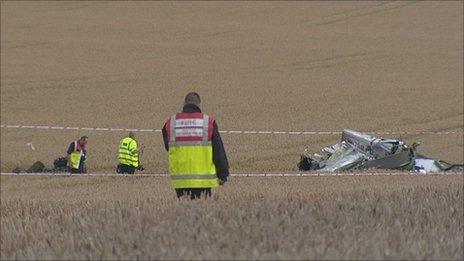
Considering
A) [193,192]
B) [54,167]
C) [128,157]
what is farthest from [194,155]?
[54,167]

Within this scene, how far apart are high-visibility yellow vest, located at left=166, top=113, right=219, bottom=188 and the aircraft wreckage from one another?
35.1 ft

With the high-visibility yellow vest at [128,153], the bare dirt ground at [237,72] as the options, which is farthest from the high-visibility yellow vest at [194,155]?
the bare dirt ground at [237,72]

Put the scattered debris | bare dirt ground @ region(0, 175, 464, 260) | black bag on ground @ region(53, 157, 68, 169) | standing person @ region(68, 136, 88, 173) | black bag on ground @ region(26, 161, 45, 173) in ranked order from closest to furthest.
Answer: bare dirt ground @ region(0, 175, 464, 260), standing person @ region(68, 136, 88, 173), the scattered debris, black bag on ground @ region(26, 161, 45, 173), black bag on ground @ region(53, 157, 68, 169)

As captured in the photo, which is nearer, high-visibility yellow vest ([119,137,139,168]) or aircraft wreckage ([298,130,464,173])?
aircraft wreckage ([298,130,464,173])

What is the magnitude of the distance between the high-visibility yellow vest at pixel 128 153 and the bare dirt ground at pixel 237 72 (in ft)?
4.48

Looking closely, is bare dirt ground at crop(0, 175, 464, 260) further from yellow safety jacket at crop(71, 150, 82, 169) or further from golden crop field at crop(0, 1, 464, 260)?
yellow safety jacket at crop(71, 150, 82, 169)

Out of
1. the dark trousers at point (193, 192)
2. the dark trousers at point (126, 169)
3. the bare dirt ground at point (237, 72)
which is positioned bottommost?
the dark trousers at point (193, 192)

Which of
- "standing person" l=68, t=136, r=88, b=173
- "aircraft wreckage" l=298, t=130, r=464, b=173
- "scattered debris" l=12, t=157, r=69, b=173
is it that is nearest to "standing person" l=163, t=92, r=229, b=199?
"aircraft wreckage" l=298, t=130, r=464, b=173

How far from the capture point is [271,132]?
27203 millimetres

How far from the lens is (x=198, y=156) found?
31.1ft

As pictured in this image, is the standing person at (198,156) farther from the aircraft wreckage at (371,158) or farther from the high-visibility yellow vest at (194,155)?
the aircraft wreckage at (371,158)

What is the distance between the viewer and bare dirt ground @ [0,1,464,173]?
27219 mm

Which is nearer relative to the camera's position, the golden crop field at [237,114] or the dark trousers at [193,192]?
the golden crop field at [237,114]

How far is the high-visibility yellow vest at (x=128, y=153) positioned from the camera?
21.1m
